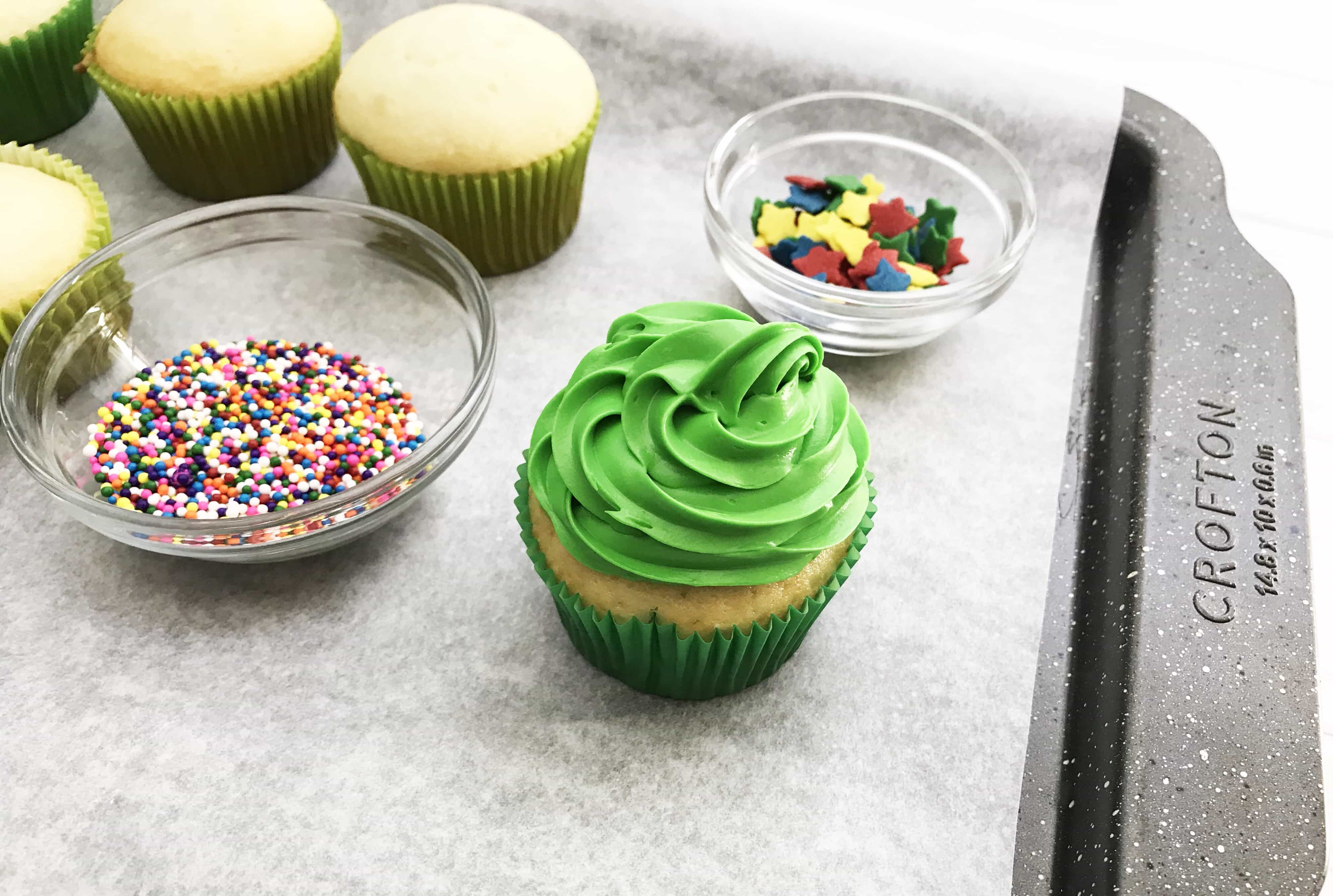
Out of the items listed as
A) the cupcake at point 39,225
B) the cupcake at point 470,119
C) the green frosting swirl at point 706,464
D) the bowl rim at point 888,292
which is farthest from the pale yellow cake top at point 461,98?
the green frosting swirl at point 706,464

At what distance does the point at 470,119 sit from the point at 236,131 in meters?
0.48

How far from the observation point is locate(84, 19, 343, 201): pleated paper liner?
1926mm

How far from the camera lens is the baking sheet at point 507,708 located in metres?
1.36

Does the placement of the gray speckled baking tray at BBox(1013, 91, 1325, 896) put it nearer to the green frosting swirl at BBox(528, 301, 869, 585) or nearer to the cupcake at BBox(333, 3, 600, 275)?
the green frosting swirl at BBox(528, 301, 869, 585)

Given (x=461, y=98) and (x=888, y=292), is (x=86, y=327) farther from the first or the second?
(x=888, y=292)

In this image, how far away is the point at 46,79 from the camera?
207cm

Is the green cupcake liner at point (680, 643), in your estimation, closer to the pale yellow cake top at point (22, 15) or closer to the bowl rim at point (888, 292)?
the bowl rim at point (888, 292)

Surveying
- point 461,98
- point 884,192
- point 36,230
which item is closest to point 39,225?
point 36,230

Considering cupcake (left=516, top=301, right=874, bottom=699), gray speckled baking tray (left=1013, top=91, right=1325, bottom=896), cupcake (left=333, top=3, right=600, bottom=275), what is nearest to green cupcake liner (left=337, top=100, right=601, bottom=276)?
cupcake (left=333, top=3, right=600, bottom=275)

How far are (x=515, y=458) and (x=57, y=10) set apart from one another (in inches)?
47.8

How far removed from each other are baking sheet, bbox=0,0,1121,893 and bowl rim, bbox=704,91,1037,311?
187 mm

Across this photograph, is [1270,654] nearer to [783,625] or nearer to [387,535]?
[783,625]

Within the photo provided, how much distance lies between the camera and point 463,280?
68.7 inches

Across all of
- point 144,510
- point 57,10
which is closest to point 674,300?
point 144,510
